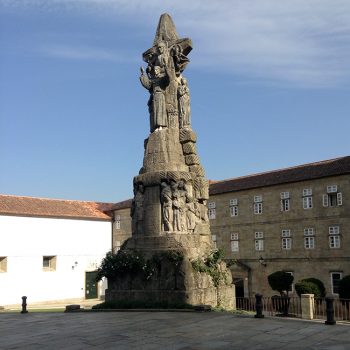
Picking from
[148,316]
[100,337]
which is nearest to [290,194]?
[148,316]

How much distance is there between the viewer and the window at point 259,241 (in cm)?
3519

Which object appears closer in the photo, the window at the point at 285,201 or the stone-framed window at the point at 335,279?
the stone-framed window at the point at 335,279

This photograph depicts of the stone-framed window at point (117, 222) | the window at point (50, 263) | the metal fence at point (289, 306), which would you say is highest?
the stone-framed window at point (117, 222)

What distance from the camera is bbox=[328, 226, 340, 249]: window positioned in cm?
3088

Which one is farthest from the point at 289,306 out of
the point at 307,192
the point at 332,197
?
the point at 307,192

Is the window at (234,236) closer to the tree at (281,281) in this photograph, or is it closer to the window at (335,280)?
the tree at (281,281)

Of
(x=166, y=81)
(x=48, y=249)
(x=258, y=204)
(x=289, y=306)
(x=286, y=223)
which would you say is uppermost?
(x=166, y=81)

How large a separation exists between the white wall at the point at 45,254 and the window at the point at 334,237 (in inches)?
738

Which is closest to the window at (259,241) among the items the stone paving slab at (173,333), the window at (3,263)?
the window at (3,263)

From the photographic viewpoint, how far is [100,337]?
32.4 feet

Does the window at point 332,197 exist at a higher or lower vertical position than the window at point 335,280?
higher

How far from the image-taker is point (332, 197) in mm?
31531

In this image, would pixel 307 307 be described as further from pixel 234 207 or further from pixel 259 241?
pixel 234 207

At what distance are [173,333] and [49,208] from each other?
95.4 feet
